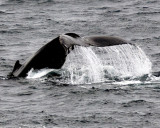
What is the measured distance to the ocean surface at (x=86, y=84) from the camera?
11977mm

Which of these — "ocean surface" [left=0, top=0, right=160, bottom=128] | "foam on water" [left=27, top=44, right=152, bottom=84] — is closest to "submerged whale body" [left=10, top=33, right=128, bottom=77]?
"ocean surface" [left=0, top=0, right=160, bottom=128]

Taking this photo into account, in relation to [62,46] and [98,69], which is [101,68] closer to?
[98,69]

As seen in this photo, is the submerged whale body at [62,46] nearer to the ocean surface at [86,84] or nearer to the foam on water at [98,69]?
the ocean surface at [86,84]

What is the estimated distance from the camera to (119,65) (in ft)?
56.3

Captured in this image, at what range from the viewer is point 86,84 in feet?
47.3

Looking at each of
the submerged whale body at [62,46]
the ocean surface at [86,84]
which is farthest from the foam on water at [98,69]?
the submerged whale body at [62,46]

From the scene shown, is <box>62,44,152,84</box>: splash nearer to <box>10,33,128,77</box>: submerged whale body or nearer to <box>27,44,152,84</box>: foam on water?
<box>27,44,152,84</box>: foam on water

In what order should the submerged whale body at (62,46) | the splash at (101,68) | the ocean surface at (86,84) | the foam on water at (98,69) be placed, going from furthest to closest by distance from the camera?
the splash at (101,68) < the foam on water at (98,69) < the submerged whale body at (62,46) < the ocean surface at (86,84)

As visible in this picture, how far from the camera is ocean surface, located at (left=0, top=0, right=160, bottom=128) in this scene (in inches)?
472

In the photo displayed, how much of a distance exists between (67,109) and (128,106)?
3.91 feet

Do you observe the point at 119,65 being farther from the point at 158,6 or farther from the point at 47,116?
the point at 158,6

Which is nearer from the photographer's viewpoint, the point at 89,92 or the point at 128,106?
the point at 128,106

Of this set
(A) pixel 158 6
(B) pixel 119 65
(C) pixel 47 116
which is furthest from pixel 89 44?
(A) pixel 158 6

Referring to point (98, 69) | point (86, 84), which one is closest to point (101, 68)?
point (98, 69)
